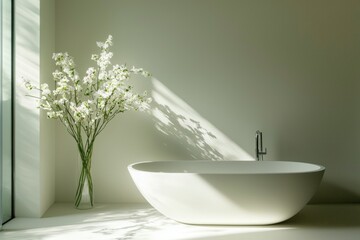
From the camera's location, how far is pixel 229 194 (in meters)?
3.04

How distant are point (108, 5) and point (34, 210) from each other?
1867 mm

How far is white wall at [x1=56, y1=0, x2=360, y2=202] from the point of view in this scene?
13.3 ft

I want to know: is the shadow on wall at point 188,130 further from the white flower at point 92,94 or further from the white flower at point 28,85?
the white flower at point 28,85

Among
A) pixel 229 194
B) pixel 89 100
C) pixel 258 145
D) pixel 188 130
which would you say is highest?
pixel 89 100

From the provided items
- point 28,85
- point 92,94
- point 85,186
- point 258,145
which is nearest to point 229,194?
point 258,145

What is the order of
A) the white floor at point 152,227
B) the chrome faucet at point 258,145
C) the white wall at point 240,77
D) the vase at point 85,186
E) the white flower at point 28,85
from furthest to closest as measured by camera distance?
1. the white wall at point 240,77
2. the chrome faucet at point 258,145
3. the vase at point 85,186
4. the white flower at point 28,85
5. the white floor at point 152,227

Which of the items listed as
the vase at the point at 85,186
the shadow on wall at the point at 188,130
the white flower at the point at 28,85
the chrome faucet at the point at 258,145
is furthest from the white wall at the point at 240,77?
the white flower at the point at 28,85

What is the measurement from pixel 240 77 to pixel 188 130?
662 mm

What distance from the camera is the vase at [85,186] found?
3.74 m

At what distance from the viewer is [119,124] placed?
4035mm

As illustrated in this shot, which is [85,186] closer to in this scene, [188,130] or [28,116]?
[28,116]

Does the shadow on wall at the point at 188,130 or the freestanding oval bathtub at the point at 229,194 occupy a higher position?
the shadow on wall at the point at 188,130

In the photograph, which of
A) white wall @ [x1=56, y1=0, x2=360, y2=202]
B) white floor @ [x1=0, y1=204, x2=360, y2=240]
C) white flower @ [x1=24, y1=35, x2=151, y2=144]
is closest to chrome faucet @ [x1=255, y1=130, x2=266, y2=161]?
white wall @ [x1=56, y1=0, x2=360, y2=202]

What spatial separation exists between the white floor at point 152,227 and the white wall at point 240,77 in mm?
513
